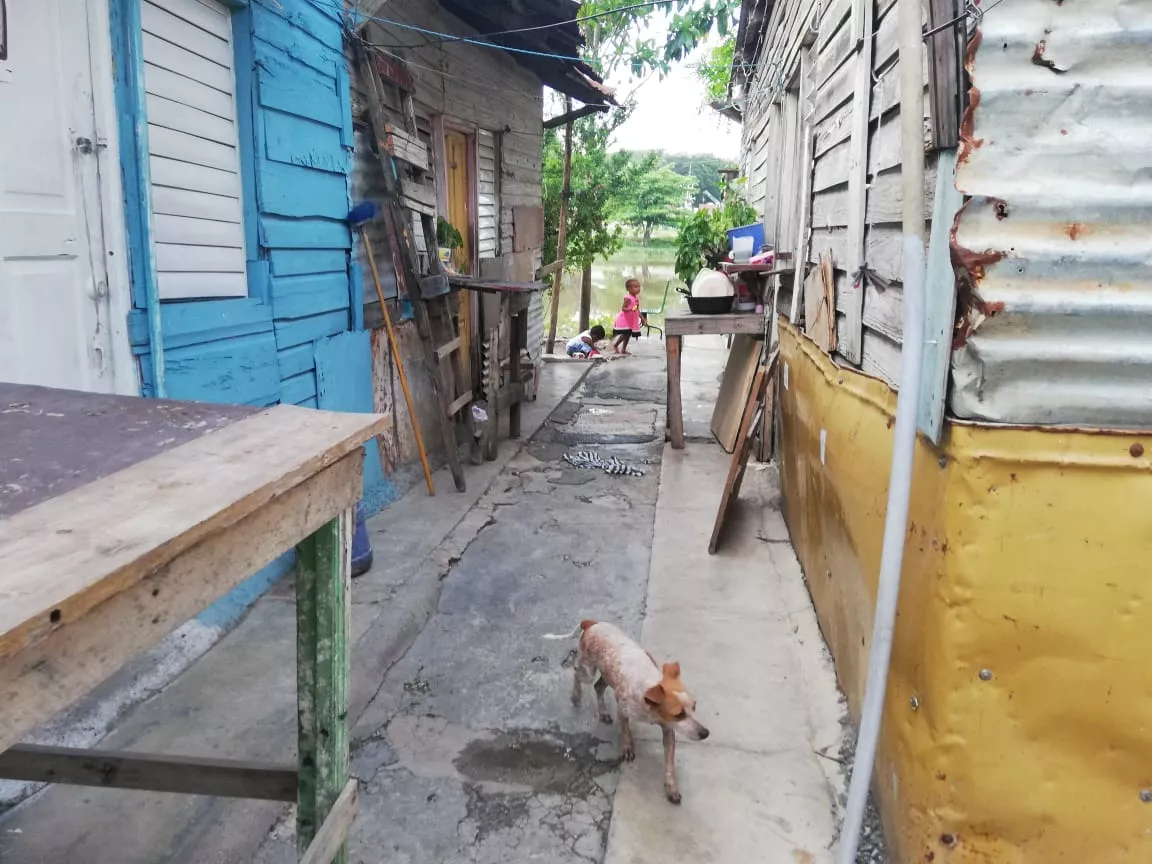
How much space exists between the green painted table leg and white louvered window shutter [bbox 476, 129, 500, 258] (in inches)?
273

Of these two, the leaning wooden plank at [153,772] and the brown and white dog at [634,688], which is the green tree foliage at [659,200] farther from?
the leaning wooden plank at [153,772]

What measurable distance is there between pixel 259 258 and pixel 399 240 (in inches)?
60.8

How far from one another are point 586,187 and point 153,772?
622 inches

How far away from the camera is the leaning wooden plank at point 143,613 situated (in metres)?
0.94

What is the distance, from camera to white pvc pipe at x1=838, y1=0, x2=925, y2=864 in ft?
6.50

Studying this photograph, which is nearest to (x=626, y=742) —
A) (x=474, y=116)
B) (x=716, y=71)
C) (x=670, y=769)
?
(x=670, y=769)

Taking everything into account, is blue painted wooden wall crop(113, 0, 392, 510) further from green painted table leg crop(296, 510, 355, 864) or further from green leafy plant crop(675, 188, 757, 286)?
green leafy plant crop(675, 188, 757, 286)

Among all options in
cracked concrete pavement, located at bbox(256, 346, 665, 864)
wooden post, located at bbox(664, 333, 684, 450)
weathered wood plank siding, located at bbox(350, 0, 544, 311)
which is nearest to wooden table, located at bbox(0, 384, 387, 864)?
cracked concrete pavement, located at bbox(256, 346, 665, 864)

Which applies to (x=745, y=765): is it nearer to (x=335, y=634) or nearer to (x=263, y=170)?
(x=335, y=634)

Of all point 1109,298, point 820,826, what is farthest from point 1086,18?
point 820,826

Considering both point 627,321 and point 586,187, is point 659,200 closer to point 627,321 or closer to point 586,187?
point 586,187

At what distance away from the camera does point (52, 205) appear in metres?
2.97

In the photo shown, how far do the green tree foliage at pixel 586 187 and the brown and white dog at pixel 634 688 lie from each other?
1273cm

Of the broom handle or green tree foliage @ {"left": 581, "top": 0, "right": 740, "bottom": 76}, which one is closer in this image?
the broom handle
